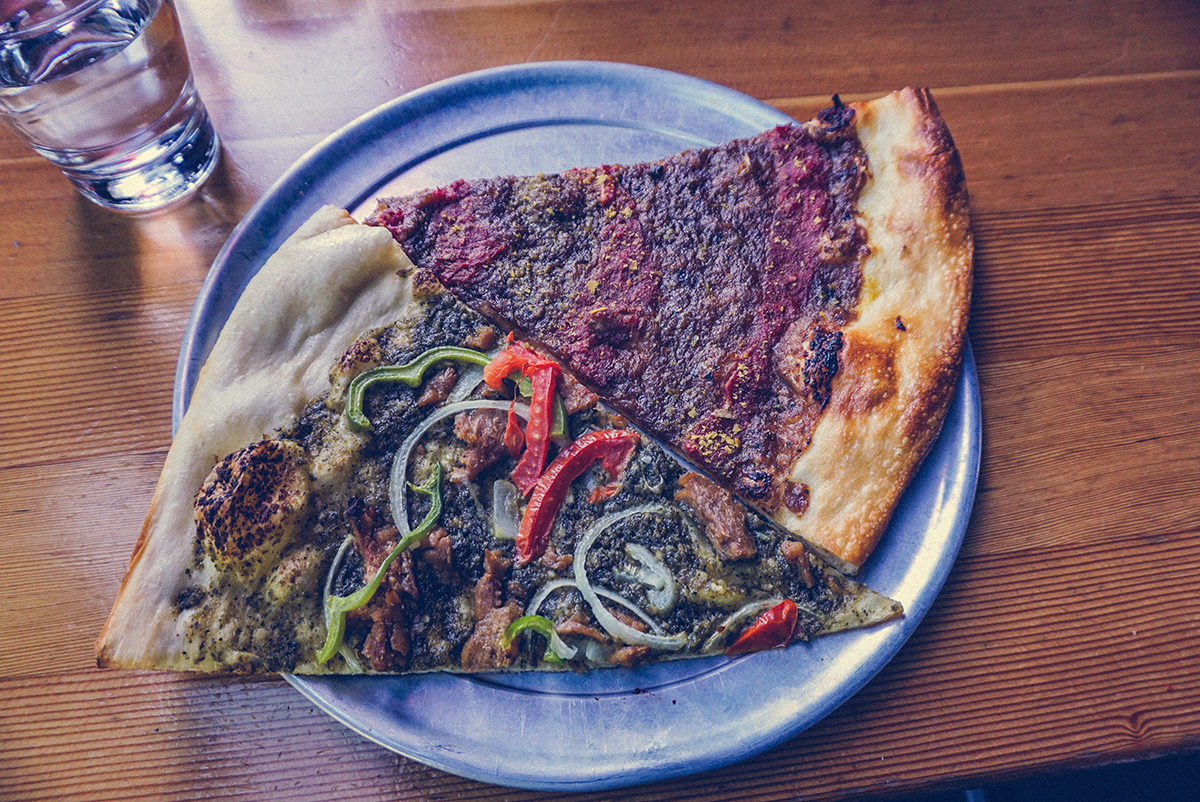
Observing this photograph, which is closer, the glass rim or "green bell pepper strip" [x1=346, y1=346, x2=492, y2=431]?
"green bell pepper strip" [x1=346, y1=346, x2=492, y2=431]

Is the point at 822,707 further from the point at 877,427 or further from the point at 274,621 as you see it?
the point at 274,621

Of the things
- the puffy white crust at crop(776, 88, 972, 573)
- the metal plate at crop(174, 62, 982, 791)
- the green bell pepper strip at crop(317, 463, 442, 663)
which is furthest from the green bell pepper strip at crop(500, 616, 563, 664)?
the puffy white crust at crop(776, 88, 972, 573)

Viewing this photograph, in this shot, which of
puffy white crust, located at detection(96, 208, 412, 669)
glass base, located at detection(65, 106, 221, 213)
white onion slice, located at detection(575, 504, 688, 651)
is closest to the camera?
puffy white crust, located at detection(96, 208, 412, 669)

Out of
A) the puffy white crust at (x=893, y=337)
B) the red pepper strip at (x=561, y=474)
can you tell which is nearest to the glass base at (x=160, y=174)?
the red pepper strip at (x=561, y=474)

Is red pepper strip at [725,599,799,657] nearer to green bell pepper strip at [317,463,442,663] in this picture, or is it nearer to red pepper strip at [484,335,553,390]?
green bell pepper strip at [317,463,442,663]

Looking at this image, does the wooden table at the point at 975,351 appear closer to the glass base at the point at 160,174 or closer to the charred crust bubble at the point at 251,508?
the glass base at the point at 160,174

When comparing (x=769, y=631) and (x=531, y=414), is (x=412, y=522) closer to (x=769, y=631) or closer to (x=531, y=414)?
(x=531, y=414)

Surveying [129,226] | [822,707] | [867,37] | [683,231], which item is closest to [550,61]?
[683,231]
